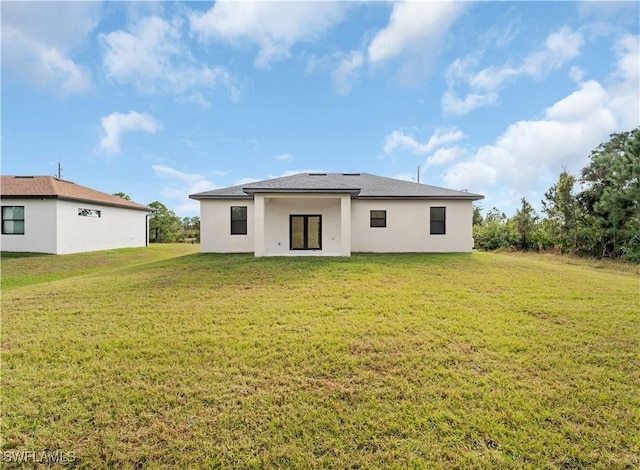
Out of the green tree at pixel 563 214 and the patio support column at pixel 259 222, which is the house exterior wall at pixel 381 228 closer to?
the patio support column at pixel 259 222

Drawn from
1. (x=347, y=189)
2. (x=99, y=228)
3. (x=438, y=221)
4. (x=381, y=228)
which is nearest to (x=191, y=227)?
(x=99, y=228)

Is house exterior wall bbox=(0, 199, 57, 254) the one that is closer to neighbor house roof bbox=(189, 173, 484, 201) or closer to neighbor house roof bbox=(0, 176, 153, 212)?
neighbor house roof bbox=(0, 176, 153, 212)

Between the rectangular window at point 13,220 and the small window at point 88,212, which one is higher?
the small window at point 88,212

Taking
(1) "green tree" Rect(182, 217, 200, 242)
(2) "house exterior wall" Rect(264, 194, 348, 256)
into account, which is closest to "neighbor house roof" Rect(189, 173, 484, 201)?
(2) "house exterior wall" Rect(264, 194, 348, 256)

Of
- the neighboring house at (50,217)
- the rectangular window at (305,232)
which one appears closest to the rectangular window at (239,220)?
the rectangular window at (305,232)

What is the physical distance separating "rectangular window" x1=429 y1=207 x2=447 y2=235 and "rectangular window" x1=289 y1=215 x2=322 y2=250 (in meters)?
5.56

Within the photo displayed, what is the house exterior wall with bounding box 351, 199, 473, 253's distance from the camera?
Answer: 14383 mm

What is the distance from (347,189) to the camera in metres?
11.9

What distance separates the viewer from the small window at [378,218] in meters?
14.4

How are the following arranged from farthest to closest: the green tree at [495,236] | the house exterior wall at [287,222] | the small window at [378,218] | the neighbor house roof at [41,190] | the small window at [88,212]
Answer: the green tree at [495,236] < the small window at [88,212] < the neighbor house roof at [41,190] < the house exterior wall at [287,222] < the small window at [378,218]

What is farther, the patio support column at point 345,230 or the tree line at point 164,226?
the tree line at point 164,226

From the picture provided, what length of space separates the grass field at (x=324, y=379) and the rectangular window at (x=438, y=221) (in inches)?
Result: 291

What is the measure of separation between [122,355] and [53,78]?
50.5ft

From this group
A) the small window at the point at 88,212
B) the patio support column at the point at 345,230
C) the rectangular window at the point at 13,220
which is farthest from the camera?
the small window at the point at 88,212
